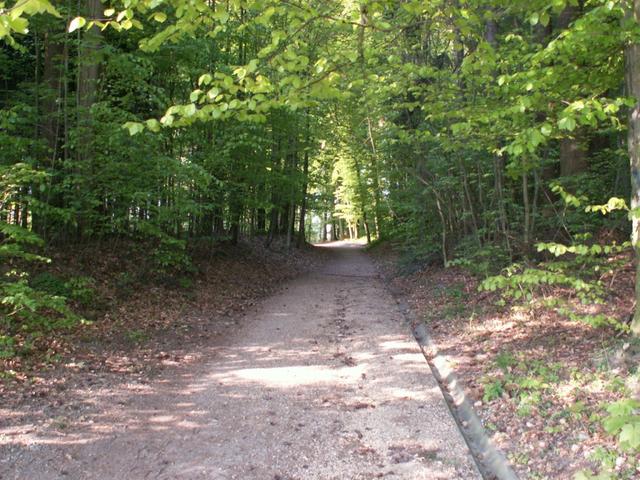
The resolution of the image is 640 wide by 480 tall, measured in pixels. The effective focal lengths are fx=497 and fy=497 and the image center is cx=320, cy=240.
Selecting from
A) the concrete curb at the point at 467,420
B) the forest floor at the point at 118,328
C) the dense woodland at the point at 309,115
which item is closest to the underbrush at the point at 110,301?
the forest floor at the point at 118,328

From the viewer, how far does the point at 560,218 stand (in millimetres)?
8195

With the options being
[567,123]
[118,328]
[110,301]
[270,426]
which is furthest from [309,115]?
[270,426]

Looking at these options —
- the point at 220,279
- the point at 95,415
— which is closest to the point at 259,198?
the point at 220,279

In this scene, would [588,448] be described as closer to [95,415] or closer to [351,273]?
[95,415]

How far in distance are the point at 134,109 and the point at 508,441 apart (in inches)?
419

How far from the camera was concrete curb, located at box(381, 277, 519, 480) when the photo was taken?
4.12 m

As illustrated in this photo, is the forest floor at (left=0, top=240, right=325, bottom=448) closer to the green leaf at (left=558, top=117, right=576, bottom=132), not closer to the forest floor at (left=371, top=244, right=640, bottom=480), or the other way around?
the forest floor at (left=371, top=244, right=640, bottom=480)

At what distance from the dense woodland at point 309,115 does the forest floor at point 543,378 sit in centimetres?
48

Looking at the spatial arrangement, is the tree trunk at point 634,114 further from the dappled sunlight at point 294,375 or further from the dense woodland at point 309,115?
the dappled sunlight at point 294,375

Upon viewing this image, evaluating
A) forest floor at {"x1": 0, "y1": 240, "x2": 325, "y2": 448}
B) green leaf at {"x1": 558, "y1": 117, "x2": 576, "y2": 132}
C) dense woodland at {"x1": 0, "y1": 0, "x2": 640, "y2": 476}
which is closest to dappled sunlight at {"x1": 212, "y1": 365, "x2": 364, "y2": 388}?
forest floor at {"x1": 0, "y1": 240, "x2": 325, "y2": 448}

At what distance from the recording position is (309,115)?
17.2 m

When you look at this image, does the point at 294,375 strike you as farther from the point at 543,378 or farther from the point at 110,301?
the point at 110,301

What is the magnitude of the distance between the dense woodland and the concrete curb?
1.36m

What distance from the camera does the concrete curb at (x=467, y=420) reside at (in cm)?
412
